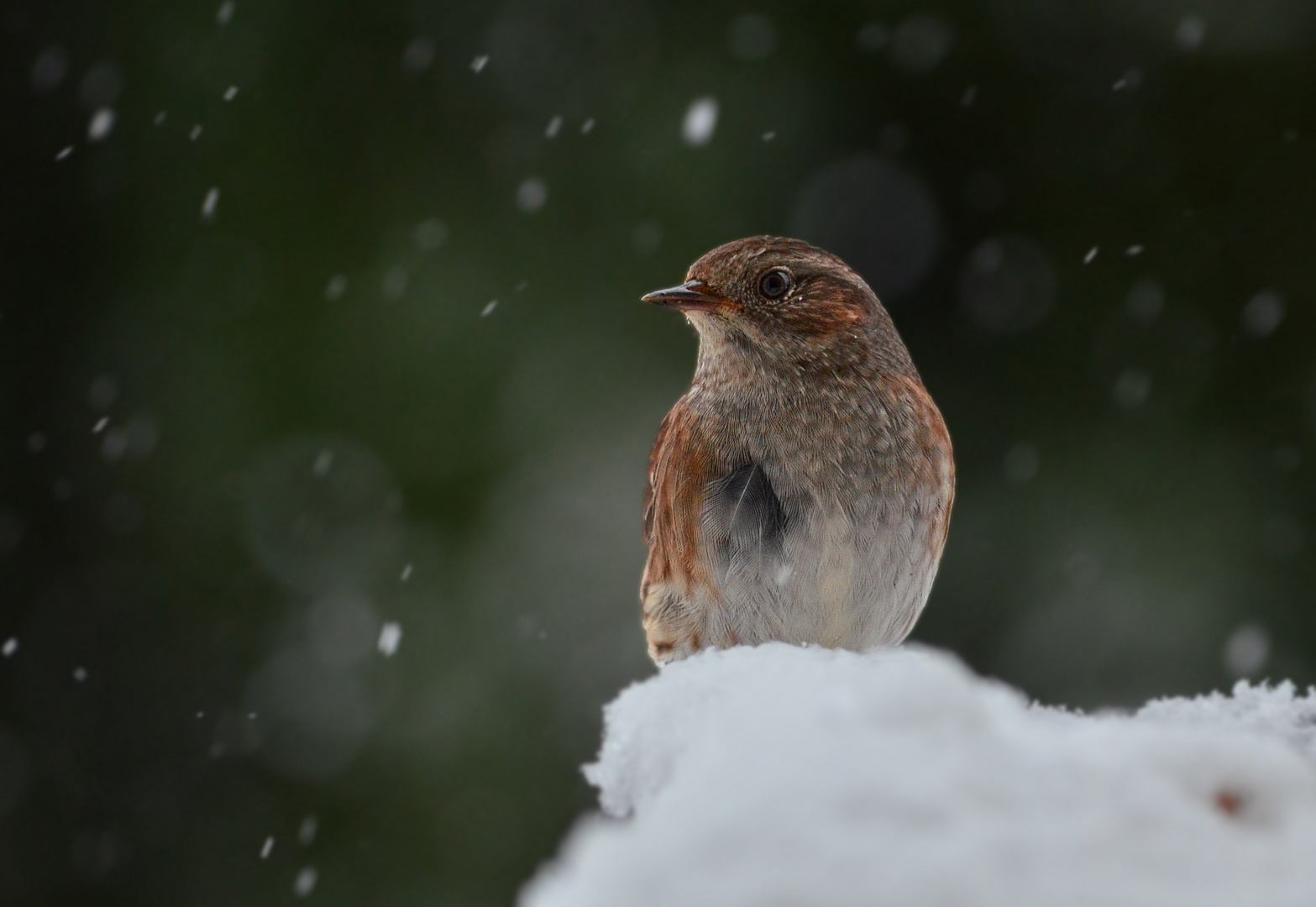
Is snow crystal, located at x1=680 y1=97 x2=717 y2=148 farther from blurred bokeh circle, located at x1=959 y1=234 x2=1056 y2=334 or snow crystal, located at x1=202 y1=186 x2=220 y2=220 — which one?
snow crystal, located at x1=202 y1=186 x2=220 y2=220

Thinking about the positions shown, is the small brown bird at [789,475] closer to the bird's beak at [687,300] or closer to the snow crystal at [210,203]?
the bird's beak at [687,300]

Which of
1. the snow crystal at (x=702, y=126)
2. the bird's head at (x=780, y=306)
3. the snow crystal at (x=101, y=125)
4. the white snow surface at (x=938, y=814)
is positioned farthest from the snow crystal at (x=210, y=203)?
the white snow surface at (x=938, y=814)

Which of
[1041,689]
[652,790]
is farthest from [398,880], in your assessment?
[652,790]

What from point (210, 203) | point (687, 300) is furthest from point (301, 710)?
point (687, 300)

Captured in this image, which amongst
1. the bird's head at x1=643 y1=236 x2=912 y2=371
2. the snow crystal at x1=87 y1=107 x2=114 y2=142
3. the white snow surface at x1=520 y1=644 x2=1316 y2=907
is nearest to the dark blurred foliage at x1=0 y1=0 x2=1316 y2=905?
the snow crystal at x1=87 y1=107 x2=114 y2=142

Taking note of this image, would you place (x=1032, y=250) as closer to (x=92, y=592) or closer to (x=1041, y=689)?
(x=1041, y=689)

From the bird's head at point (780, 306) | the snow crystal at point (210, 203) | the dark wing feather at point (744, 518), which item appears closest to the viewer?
the dark wing feather at point (744, 518)

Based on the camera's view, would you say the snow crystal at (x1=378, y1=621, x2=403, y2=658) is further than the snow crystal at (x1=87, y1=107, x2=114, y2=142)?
No

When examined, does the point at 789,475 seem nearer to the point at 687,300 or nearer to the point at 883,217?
the point at 687,300
